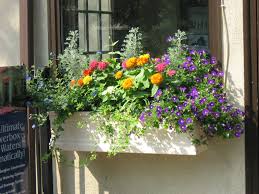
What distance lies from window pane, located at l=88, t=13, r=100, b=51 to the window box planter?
0.73 meters

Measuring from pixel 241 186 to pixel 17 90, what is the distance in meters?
1.69

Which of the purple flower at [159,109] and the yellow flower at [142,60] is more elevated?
the yellow flower at [142,60]

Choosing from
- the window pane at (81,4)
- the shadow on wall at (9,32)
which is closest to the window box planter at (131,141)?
the shadow on wall at (9,32)

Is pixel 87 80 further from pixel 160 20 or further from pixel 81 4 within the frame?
pixel 81 4

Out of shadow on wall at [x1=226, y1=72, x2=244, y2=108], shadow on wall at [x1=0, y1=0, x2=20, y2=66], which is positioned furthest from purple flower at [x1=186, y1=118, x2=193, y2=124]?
shadow on wall at [x1=0, y1=0, x2=20, y2=66]

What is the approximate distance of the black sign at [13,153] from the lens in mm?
3781

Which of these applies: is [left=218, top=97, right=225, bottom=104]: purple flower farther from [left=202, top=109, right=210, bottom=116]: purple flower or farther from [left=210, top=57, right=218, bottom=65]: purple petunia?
[left=210, top=57, right=218, bottom=65]: purple petunia

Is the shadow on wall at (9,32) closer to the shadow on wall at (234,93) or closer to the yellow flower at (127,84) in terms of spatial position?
the yellow flower at (127,84)

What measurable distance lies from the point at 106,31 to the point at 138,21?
0.33 metres

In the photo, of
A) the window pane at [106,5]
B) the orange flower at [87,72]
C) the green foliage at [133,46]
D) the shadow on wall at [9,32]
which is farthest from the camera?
the shadow on wall at [9,32]

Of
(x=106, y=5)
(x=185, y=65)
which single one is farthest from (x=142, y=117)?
(x=106, y=5)

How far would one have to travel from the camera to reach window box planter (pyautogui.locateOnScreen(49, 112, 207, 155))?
393 centimetres

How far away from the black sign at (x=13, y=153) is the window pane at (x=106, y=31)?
40.0 inches

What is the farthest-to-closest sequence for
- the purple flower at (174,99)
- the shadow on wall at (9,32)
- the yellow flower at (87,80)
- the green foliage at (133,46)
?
the shadow on wall at (9,32) → the green foliage at (133,46) → the yellow flower at (87,80) → the purple flower at (174,99)
